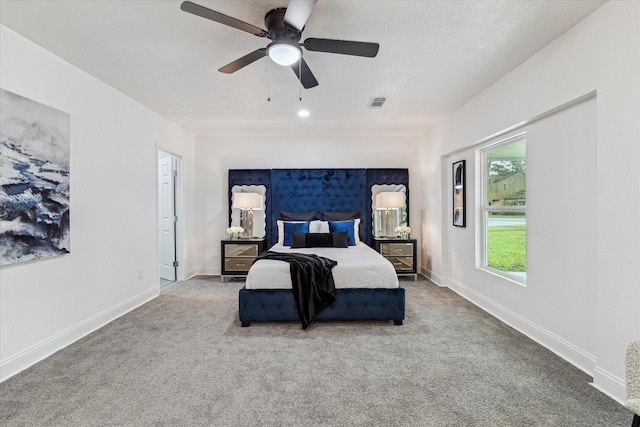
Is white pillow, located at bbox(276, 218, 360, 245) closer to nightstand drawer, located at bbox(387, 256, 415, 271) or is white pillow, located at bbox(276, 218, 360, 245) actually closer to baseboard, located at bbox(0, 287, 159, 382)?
nightstand drawer, located at bbox(387, 256, 415, 271)

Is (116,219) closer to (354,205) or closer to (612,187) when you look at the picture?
(354,205)

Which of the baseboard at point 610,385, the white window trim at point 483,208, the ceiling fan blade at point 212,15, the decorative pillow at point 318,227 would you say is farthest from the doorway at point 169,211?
the baseboard at point 610,385

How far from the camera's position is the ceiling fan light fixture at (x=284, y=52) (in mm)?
2164

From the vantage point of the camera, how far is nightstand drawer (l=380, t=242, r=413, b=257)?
17.7 ft

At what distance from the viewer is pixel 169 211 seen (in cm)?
531

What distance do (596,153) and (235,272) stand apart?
4.78 m

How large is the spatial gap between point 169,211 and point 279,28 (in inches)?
159

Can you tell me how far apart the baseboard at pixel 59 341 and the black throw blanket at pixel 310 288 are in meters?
2.03

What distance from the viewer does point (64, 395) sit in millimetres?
2109

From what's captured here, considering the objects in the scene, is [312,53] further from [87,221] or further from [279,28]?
[87,221]

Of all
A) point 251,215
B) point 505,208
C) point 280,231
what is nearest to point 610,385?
point 505,208

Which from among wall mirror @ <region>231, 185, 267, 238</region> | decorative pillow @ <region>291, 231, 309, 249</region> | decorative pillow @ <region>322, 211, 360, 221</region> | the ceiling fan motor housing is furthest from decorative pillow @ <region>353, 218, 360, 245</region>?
the ceiling fan motor housing

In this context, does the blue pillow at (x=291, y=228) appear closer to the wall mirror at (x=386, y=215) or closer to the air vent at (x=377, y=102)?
the wall mirror at (x=386, y=215)

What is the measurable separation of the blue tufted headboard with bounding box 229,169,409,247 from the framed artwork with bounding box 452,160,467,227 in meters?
1.53
